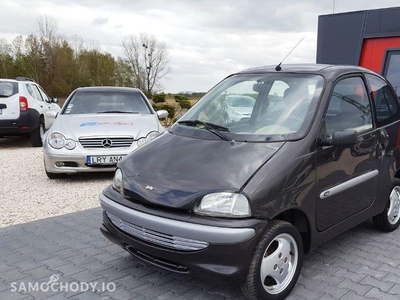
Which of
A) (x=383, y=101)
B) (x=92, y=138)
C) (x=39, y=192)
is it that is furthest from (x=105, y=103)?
(x=383, y=101)

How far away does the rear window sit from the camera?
9898 mm

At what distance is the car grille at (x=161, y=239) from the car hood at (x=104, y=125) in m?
3.58

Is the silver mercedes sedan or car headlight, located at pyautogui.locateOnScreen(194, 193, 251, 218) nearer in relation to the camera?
car headlight, located at pyautogui.locateOnScreen(194, 193, 251, 218)

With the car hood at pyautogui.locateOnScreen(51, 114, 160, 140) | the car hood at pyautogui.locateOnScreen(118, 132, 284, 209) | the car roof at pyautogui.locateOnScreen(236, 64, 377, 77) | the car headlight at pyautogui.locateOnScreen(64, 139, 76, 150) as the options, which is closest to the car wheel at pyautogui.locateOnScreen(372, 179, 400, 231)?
the car roof at pyautogui.locateOnScreen(236, 64, 377, 77)

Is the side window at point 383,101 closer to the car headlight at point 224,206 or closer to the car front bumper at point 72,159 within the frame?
the car headlight at point 224,206

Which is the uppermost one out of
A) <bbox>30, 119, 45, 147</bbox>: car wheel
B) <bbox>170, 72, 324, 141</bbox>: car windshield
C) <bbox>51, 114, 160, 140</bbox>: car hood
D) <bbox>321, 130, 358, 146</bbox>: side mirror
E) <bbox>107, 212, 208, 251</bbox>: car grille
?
<bbox>170, 72, 324, 141</bbox>: car windshield

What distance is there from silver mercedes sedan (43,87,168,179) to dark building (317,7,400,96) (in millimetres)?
3984

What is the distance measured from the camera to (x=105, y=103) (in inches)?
290

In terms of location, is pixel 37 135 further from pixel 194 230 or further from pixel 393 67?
pixel 194 230

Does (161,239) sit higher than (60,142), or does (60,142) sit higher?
(60,142)

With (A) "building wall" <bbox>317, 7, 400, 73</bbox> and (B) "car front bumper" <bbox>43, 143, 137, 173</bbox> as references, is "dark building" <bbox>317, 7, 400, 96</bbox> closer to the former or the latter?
(A) "building wall" <bbox>317, 7, 400, 73</bbox>

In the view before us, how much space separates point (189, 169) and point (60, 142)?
402cm

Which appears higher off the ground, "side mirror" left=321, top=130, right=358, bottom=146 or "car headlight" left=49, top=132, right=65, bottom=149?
"side mirror" left=321, top=130, right=358, bottom=146

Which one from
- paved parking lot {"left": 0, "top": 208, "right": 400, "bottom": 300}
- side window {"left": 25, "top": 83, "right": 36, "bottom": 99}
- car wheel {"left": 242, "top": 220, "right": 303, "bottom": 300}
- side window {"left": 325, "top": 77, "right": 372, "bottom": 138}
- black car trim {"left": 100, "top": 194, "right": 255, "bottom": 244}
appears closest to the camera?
black car trim {"left": 100, "top": 194, "right": 255, "bottom": 244}
